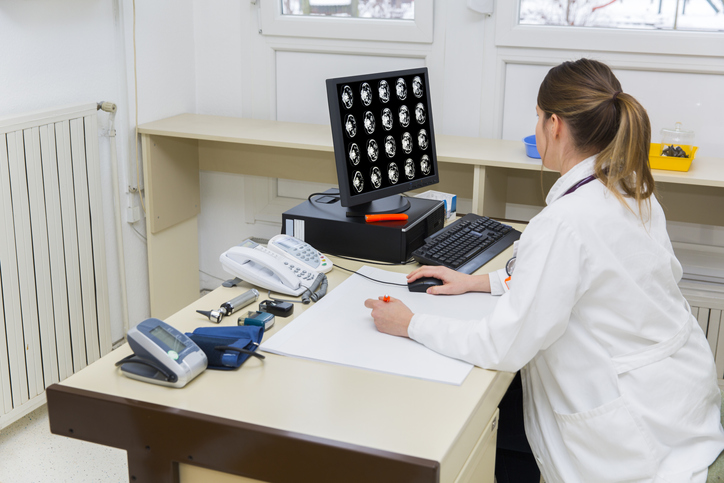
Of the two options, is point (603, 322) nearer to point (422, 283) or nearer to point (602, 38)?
point (422, 283)

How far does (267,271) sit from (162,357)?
1.57 feet

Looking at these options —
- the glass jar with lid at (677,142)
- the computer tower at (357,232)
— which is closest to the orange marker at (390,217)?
the computer tower at (357,232)

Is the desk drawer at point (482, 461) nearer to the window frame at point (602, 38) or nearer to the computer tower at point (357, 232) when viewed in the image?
the computer tower at point (357, 232)

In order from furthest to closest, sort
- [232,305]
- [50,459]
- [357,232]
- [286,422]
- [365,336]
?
[50,459] → [357,232] → [232,305] → [365,336] → [286,422]

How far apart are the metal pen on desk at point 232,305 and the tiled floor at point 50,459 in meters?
0.93

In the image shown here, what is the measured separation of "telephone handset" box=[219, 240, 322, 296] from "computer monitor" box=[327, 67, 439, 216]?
0.27m

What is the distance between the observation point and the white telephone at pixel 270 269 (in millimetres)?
1562

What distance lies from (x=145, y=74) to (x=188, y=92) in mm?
292

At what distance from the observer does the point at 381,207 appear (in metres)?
1.94

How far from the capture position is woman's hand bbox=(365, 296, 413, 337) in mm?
1352

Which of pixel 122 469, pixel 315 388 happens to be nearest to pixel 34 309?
pixel 122 469

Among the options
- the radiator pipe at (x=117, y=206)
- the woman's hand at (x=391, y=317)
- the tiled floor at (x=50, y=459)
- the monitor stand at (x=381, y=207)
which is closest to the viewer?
the woman's hand at (x=391, y=317)

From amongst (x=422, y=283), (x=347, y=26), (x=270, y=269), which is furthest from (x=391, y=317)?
(x=347, y=26)

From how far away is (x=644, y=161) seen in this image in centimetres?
124
